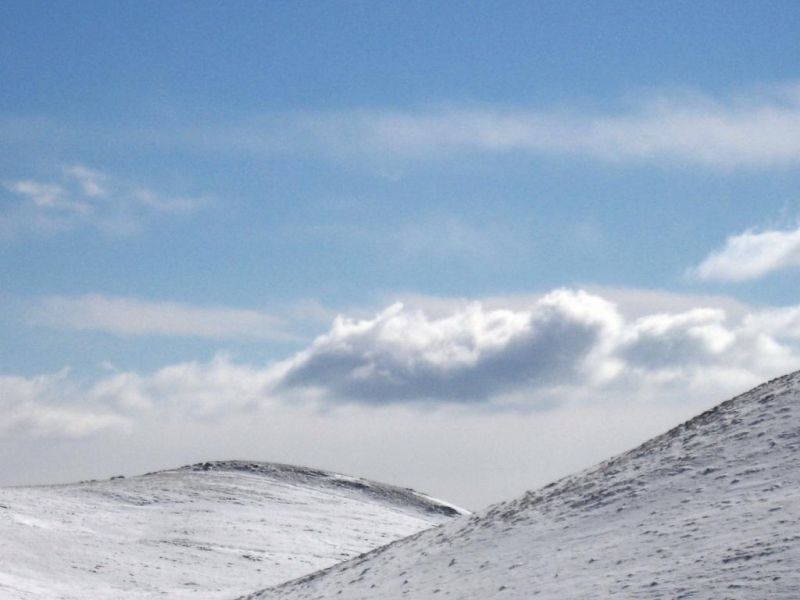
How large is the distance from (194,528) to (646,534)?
21650 millimetres

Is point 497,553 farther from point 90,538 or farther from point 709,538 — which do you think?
point 90,538

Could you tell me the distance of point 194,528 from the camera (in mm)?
34188

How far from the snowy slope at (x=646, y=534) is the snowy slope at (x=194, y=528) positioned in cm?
766

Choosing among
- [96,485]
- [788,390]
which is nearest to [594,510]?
[788,390]

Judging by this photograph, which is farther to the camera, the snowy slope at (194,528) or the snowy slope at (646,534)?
the snowy slope at (194,528)

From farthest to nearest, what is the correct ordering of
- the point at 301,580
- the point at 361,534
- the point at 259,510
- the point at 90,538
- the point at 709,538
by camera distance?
1. the point at 259,510
2. the point at 361,534
3. the point at 90,538
4. the point at 301,580
5. the point at 709,538

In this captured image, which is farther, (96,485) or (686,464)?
(96,485)

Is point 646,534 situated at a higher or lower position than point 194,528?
higher

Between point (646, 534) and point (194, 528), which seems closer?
point (646, 534)

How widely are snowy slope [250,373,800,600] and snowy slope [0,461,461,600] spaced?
25.1 ft

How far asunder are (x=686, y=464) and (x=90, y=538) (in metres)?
21.7

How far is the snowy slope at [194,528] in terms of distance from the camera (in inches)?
1115

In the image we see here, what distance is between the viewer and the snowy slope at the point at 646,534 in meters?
13.6

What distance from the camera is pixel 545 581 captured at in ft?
50.6
